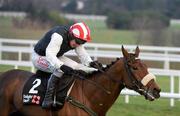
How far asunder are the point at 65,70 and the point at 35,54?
2.63ft

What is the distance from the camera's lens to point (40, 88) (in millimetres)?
9000

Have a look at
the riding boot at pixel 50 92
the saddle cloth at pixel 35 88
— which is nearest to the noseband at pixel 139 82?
the riding boot at pixel 50 92

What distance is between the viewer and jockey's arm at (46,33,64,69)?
8.70 m

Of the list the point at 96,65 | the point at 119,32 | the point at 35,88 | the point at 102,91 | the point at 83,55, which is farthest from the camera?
the point at 119,32

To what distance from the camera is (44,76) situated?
9.18 metres

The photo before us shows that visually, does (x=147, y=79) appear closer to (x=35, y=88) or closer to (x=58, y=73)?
(x=58, y=73)

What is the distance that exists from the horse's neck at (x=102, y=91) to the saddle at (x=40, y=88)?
0.63ft

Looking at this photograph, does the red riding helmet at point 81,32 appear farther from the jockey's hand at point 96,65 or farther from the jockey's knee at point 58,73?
the jockey's knee at point 58,73

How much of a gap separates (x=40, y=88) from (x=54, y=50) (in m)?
0.60

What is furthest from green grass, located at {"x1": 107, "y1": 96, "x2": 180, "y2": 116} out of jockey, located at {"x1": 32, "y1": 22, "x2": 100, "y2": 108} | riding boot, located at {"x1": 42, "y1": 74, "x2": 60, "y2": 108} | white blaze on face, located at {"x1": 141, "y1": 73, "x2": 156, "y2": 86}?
white blaze on face, located at {"x1": 141, "y1": 73, "x2": 156, "y2": 86}

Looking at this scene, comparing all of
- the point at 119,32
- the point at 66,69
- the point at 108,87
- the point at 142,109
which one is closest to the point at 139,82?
the point at 108,87

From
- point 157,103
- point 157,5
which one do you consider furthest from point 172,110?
point 157,5

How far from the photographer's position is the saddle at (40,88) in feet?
28.8

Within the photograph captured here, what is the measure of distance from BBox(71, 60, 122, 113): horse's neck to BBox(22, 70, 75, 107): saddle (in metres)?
0.19
